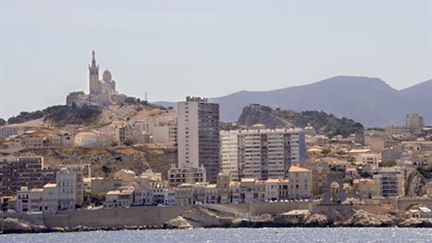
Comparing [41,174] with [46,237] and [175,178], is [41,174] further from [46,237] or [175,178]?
[46,237]

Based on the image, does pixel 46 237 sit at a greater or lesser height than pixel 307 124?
lesser

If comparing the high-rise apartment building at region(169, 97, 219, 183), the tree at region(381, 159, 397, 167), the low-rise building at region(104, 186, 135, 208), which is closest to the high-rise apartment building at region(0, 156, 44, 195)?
the low-rise building at region(104, 186, 135, 208)

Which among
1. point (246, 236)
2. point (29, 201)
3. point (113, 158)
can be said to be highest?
point (113, 158)

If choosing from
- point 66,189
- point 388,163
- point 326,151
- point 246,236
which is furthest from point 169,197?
point 326,151

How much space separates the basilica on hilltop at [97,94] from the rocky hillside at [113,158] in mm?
29753

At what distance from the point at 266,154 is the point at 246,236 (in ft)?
114

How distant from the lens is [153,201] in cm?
9656

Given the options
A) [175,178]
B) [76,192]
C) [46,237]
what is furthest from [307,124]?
[46,237]

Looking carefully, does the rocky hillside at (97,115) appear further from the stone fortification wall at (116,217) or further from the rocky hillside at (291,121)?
the stone fortification wall at (116,217)

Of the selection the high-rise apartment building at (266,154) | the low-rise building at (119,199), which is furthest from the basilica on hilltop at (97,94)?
the low-rise building at (119,199)

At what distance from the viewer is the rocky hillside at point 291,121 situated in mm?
157125

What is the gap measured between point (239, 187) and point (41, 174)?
16.3 m

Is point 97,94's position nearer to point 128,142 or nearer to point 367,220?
point 128,142

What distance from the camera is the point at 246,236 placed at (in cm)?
7850
